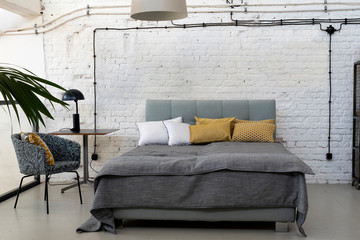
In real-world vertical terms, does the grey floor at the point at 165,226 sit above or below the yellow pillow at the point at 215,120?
below

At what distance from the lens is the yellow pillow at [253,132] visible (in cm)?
527

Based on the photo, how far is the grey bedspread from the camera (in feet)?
12.3

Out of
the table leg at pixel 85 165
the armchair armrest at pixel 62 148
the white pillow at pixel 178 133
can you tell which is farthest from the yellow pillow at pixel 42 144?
the white pillow at pixel 178 133

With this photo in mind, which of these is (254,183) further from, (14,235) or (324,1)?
(324,1)

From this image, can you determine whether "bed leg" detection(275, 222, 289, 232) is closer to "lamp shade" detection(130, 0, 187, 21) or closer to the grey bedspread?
the grey bedspread

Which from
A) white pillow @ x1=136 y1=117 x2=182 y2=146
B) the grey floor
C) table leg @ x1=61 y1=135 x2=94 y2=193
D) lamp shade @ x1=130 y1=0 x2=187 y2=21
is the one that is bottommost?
the grey floor

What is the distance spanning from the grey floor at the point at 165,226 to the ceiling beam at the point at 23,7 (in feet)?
7.55

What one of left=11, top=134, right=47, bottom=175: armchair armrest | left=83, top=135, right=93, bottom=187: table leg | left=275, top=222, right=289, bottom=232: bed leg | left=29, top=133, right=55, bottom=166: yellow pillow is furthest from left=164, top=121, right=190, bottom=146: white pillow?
left=275, top=222, right=289, bottom=232: bed leg

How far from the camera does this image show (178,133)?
538 centimetres

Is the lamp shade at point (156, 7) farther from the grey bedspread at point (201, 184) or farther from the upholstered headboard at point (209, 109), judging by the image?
the upholstered headboard at point (209, 109)

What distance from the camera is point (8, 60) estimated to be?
6.11 meters

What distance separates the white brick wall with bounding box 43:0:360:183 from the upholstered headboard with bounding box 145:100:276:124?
22cm

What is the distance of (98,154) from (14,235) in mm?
2500

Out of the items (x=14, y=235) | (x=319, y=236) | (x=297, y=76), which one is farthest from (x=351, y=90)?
(x=14, y=235)
